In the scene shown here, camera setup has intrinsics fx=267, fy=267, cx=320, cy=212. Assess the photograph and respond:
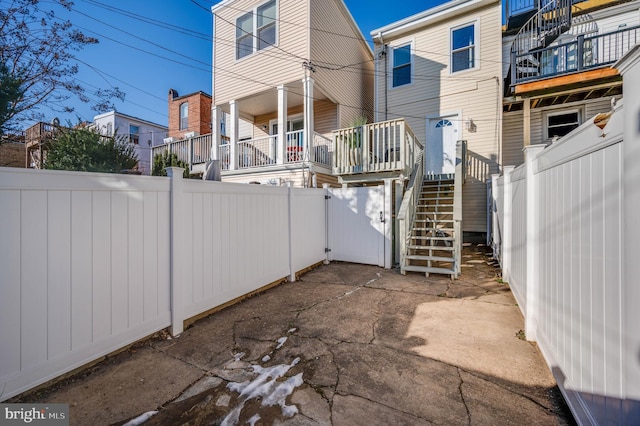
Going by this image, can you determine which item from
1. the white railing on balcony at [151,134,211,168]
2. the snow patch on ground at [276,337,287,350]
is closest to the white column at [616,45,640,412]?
the snow patch on ground at [276,337,287,350]

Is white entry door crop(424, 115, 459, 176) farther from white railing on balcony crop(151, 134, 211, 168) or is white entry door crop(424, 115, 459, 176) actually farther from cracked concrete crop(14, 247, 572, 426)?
white railing on balcony crop(151, 134, 211, 168)

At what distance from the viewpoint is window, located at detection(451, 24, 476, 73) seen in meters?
8.42

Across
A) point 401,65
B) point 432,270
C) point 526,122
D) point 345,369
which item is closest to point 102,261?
point 345,369

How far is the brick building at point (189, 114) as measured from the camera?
16469 mm

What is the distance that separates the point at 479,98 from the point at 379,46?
404 centimetres

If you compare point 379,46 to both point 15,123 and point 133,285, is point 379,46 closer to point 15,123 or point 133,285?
point 133,285

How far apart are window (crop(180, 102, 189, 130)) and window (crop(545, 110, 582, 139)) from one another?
18.1 meters

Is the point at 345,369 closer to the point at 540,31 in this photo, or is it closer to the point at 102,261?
the point at 102,261

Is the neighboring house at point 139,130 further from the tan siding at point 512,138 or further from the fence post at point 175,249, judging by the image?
the tan siding at point 512,138

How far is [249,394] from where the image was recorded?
1.99 m

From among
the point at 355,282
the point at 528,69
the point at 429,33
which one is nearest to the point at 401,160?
the point at 355,282

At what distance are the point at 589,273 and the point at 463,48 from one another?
9.54m

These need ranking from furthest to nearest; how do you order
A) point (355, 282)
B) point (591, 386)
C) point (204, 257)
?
point (355, 282) < point (204, 257) < point (591, 386)

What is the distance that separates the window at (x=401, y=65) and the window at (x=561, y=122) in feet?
14.8
